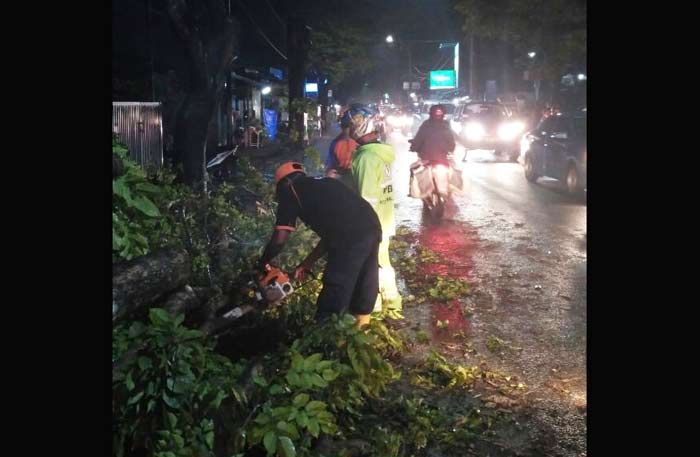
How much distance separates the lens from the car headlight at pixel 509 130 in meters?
24.0

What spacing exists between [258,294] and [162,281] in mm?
660

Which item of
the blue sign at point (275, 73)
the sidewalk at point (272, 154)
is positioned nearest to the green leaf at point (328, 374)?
the sidewalk at point (272, 154)

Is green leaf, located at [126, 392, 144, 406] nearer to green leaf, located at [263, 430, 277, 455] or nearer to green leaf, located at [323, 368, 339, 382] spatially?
green leaf, located at [263, 430, 277, 455]

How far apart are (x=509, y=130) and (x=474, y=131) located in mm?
1226

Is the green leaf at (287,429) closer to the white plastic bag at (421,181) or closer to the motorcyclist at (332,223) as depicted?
the motorcyclist at (332,223)

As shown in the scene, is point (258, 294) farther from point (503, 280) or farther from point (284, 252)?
point (503, 280)

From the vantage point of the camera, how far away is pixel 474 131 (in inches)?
973

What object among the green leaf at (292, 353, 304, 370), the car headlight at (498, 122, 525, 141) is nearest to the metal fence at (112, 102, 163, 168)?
the green leaf at (292, 353, 304, 370)

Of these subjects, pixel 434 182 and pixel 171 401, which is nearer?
pixel 171 401

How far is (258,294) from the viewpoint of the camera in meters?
4.87

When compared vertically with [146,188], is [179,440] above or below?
below

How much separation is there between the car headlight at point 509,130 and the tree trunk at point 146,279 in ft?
66.4

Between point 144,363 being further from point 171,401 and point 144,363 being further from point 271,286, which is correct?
point 271,286

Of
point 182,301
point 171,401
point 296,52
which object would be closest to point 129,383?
point 171,401
